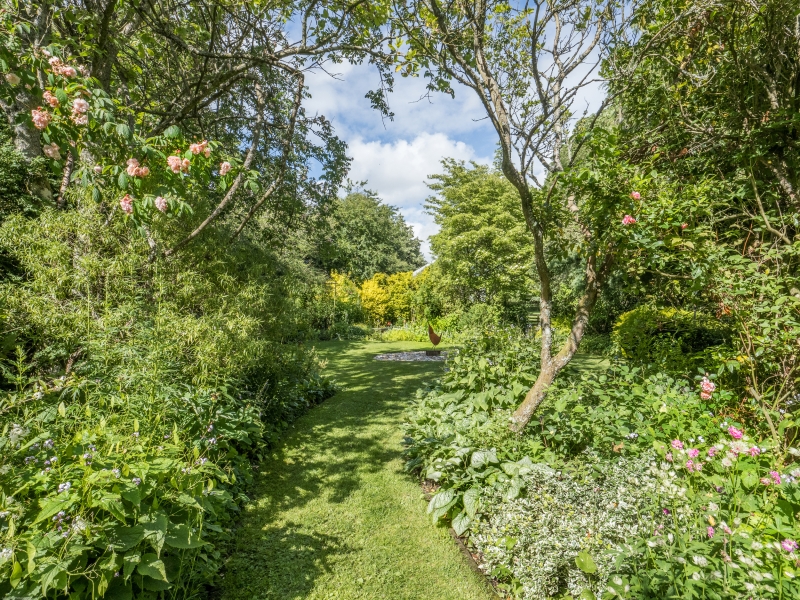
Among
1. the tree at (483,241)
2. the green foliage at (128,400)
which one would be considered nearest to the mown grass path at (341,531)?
the green foliage at (128,400)

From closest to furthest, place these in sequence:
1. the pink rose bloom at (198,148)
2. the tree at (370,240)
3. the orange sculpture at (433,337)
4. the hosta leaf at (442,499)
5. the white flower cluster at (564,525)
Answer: the white flower cluster at (564,525), the pink rose bloom at (198,148), the hosta leaf at (442,499), the orange sculpture at (433,337), the tree at (370,240)

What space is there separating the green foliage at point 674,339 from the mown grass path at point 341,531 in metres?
2.85

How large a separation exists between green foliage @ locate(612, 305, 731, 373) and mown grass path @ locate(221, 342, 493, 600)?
9.36 feet

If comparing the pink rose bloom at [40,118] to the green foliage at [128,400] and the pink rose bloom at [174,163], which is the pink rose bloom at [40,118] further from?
the green foliage at [128,400]

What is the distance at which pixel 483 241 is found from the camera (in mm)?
14820

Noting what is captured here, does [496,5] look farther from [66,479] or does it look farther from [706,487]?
[66,479]

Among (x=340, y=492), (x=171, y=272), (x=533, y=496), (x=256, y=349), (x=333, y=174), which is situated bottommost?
(x=340, y=492)

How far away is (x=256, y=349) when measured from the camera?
4332 mm

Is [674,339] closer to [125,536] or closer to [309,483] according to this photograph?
[309,483]

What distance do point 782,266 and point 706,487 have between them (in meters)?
1.87

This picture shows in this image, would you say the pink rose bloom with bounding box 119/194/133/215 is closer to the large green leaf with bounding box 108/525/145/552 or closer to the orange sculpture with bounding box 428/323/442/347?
the large green leaf with bounding box 108/525/145/552

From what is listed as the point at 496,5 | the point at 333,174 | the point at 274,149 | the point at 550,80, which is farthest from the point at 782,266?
the point at 274,149

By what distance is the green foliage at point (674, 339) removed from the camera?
398 cm

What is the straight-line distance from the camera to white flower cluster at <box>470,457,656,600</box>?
2068 mm
